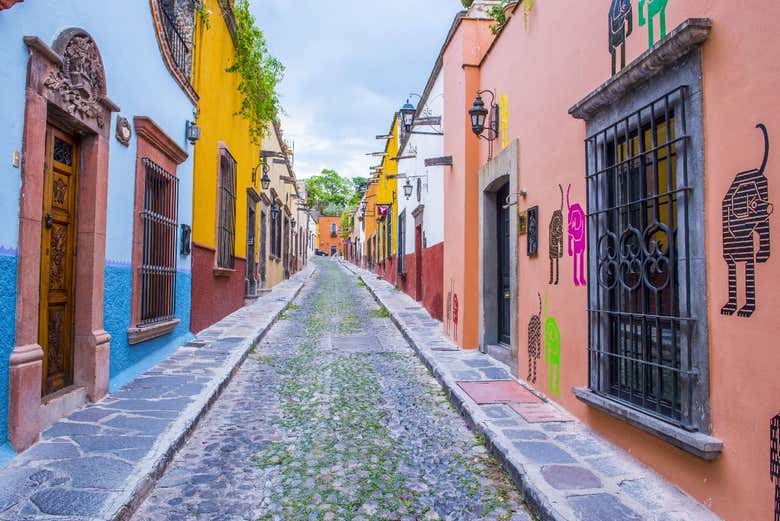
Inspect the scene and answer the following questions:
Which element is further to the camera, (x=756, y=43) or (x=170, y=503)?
(x=170, y=503)

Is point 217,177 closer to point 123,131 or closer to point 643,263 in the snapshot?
point 123,131

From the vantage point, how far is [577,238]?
459 cm

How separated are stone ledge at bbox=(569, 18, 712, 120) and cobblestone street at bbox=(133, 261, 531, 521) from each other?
274cm

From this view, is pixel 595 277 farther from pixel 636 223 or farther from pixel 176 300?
pixel 176 300

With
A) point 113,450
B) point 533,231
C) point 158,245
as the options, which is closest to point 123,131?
point 158,245

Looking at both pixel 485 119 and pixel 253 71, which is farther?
pixel 253 71

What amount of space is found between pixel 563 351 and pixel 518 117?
109 inches

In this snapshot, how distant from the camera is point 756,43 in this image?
2.62 meters

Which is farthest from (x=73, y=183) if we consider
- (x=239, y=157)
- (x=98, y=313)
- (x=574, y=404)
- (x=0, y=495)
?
(x=239, y=157)

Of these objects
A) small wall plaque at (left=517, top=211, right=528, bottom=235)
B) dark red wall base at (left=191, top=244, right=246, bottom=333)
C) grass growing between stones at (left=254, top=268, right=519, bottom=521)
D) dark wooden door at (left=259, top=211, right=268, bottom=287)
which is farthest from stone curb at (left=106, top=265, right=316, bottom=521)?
dark wooden door at (left=259, top=211, right=268, bottom=287)

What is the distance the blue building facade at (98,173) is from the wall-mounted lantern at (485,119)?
383 cm

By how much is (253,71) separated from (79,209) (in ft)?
24.1

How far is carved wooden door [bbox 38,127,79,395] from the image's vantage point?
4277mm

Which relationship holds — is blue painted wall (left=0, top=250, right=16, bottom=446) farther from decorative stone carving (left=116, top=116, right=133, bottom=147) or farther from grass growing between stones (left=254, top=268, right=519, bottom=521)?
decorative stone carving (left=116, top=116, right=133, bottom=147)
